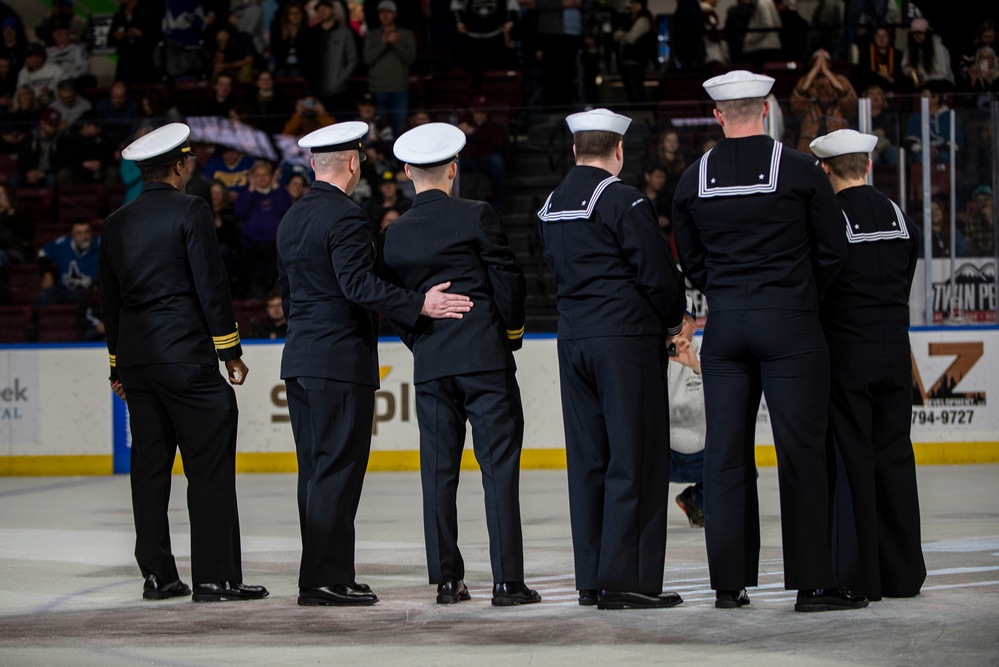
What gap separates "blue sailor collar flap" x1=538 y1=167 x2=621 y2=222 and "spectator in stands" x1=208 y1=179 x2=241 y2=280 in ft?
24.0

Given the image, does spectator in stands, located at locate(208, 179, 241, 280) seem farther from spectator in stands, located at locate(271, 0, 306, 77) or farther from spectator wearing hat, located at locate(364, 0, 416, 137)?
spectator in stands, located at locate(271, 0, 306, 77)

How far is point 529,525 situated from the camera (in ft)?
27.5

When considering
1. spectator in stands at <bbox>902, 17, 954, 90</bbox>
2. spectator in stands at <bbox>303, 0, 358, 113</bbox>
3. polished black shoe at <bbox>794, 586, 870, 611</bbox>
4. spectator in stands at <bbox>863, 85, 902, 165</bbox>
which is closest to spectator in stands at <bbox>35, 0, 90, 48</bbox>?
spectator in stands at <bbox>303, 0, 358, 113</bbox>

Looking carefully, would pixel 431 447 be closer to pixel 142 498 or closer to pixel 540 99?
pixel 142 498

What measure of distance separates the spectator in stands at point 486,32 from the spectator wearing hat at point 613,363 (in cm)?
1020

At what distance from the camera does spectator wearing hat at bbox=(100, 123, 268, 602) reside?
584 centimetres

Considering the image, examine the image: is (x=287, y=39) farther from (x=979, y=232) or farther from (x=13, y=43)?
(x=979, y=232)

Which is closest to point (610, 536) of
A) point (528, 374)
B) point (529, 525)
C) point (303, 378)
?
point (303, 378)

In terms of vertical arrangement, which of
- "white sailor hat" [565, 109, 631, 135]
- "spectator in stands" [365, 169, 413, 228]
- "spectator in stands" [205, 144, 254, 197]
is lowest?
"spectator in stands" [365, 169, 413, 228]

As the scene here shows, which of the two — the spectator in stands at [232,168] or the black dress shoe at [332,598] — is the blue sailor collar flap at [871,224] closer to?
the black dress shoe at [332,598]

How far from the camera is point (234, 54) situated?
15.9 meters

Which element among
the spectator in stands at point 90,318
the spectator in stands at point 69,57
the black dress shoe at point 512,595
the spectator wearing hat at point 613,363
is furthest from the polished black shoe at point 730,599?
the spectator in stands at point 69,57

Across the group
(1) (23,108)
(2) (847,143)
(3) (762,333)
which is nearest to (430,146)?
(3) (762,333)

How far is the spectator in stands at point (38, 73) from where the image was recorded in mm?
16188
